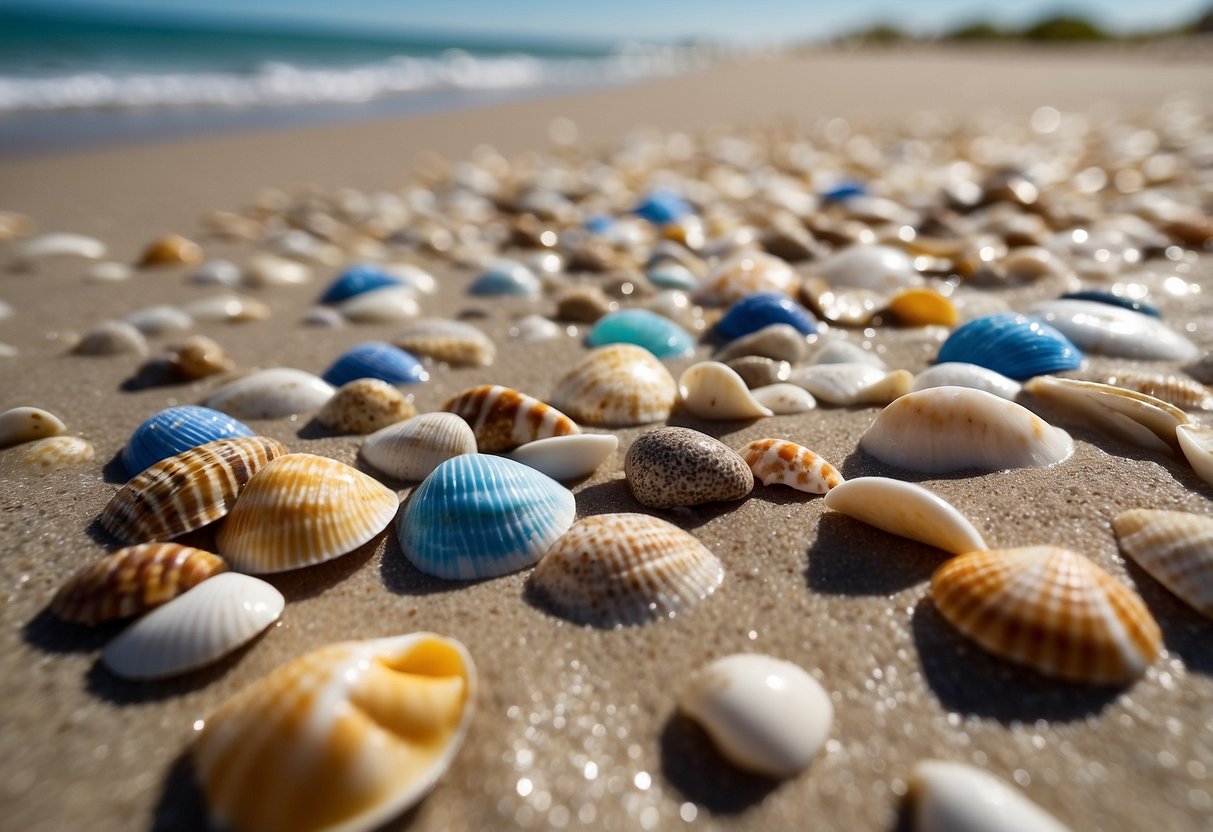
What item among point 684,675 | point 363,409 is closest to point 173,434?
point 363,409

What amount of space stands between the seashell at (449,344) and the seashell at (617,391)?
554 mm

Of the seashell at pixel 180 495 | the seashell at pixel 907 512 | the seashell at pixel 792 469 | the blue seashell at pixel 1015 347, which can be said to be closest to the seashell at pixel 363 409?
the seashell at pixel 180 495

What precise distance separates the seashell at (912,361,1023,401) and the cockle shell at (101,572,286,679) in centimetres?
188

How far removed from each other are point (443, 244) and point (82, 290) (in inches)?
73.8

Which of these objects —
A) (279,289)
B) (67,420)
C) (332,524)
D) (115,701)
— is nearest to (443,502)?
(332,524)

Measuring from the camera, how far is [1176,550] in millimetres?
1444

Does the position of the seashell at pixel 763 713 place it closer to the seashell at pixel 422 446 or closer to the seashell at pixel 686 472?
the seashell at pixel 686 472

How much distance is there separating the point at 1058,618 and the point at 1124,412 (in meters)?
1.02

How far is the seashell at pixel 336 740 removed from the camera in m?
1.03

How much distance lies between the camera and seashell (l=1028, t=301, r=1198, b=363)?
2.55 meters

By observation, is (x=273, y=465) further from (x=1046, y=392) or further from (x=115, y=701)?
(x=1046, y=392)

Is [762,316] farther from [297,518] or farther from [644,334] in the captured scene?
[297,518]

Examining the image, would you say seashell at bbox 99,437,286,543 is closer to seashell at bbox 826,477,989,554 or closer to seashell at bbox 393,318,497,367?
seashell at bbox 393,318,497,367

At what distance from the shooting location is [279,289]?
387cm
